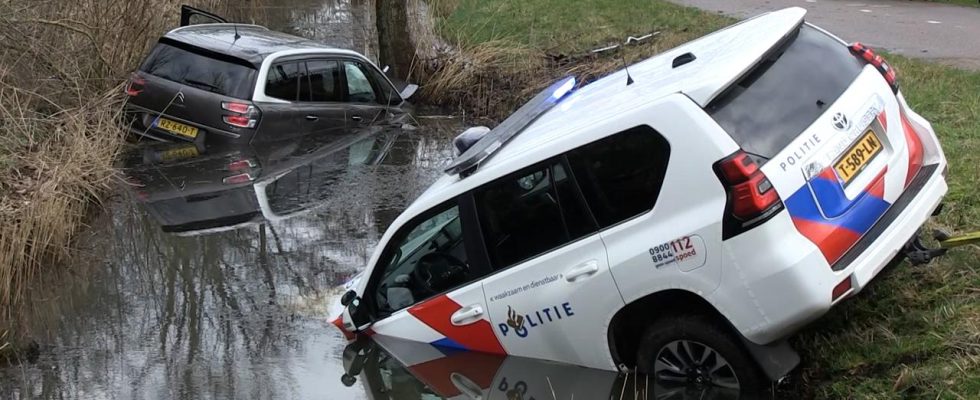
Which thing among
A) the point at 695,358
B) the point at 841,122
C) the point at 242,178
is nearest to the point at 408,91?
the point at 242,178

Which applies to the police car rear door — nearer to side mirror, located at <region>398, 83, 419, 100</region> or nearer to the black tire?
the black tire

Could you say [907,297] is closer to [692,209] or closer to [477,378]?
[692,209]

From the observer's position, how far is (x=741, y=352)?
16.3ft

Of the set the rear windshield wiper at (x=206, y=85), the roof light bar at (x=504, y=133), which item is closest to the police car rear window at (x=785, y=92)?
the roof light bar at (x=504, y=133)

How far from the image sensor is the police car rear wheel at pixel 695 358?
4996mm

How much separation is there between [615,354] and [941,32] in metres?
10.8

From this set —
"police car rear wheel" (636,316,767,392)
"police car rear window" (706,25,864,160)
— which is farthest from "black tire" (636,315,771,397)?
"police car rear window" (706,25,864,160)

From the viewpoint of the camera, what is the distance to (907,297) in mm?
5621

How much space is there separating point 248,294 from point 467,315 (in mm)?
2797

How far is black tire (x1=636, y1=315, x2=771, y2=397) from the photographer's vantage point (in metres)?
4.99

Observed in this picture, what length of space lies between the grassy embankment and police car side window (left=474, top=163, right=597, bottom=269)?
151 centimetres

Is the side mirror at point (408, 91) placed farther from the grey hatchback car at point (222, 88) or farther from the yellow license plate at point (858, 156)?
the yellow license plate at point (858, 156)

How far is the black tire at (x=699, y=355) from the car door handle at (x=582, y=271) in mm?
462

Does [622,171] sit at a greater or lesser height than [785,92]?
lesser
